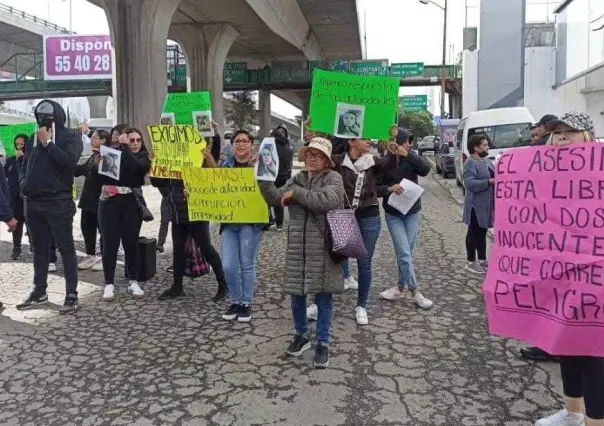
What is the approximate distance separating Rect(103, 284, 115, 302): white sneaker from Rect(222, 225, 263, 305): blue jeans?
1.45m

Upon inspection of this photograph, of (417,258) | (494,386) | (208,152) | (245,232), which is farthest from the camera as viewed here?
(417,258)

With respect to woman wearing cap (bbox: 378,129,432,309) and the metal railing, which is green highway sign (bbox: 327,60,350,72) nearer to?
the metal railing

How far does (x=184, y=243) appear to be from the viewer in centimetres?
587

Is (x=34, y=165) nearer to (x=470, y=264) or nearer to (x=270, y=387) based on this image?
(x=270, y=387)

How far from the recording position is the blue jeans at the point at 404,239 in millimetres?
5477

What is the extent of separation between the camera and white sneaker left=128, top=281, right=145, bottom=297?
6.05m

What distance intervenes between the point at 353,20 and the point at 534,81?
12.4 m

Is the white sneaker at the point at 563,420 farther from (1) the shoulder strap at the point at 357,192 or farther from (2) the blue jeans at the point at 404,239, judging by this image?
(2) the blue jeans at the point at 404,239

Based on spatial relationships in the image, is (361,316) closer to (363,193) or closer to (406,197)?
(363,193)

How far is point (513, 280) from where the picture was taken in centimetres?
297

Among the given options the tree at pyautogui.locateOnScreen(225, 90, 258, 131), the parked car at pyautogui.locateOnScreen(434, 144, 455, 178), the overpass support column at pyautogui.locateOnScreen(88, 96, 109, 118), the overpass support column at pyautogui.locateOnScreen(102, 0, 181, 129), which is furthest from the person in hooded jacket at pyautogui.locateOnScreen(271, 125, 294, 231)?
the overpass support column at pyautogui.locateOnScreen(88, 96, 109, 118)

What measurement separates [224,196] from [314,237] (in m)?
1.47

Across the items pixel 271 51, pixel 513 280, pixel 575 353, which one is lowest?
pixel 575 353

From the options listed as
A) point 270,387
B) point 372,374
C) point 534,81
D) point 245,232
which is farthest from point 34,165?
point 534,81
